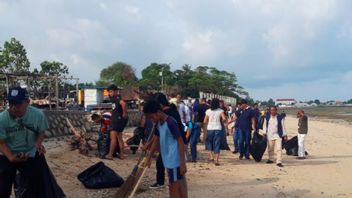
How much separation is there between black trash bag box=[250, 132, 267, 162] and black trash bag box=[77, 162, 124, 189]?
585 centimetres

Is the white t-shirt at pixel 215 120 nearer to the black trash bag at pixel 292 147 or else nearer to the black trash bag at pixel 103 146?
the black trash bag at pixel 103 146

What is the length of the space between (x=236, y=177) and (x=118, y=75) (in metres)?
44.4

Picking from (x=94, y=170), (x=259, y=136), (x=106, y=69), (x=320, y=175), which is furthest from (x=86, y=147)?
(x=106, y=69)

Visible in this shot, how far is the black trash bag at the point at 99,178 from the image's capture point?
803cm

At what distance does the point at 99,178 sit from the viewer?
8086 mm

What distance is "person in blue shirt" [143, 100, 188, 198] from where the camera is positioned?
239 inches

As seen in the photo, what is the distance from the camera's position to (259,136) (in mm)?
13430

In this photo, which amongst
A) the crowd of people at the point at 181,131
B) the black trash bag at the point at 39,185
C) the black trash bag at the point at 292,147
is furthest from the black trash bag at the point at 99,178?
the black trash bag at the point at 292,147

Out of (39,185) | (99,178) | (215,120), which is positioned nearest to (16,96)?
(39,185)

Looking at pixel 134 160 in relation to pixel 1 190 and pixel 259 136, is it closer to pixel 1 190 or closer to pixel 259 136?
pixel 259 136

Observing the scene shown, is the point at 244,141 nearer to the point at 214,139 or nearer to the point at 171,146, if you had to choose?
the point at 214,139

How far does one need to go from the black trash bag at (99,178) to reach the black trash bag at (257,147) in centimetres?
585

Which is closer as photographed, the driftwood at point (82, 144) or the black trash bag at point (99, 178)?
the black trash bag at point (99, 178)

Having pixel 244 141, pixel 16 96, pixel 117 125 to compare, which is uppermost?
pixel 16 96
